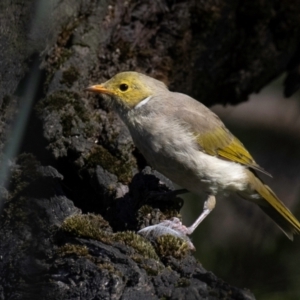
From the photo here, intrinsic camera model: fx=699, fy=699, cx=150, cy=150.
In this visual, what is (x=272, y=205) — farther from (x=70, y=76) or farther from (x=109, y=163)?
(x=70, y=76)

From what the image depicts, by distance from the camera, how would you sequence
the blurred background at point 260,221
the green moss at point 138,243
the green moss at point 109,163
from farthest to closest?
the blurred background at point 260,221, the green moss at point 109,163, the green moss at point 138,243

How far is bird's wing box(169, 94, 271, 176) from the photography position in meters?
5.22

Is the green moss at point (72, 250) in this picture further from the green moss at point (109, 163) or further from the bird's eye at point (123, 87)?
the bird's eye at point (123, 87)

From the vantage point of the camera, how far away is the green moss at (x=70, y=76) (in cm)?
537

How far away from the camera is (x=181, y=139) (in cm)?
504

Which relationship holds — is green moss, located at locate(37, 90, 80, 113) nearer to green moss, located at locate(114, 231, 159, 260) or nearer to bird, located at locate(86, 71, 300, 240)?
bird, located at locate(86, 71, 300, 240)

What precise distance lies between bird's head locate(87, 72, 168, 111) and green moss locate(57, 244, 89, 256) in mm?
1644

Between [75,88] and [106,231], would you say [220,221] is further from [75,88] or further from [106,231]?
[106,231]

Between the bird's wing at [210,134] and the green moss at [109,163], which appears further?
the bird's wing at [210,134]

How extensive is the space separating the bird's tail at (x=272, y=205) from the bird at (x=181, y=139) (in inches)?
0.5

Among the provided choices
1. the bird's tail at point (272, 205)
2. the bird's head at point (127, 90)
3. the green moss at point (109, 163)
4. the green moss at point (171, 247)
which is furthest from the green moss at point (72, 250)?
the bird's tail at point (272, 205)

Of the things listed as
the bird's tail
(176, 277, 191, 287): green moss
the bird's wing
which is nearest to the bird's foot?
(176, 277, 191, 287): green moss

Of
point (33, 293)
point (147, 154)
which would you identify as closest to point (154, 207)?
point (147, 154)

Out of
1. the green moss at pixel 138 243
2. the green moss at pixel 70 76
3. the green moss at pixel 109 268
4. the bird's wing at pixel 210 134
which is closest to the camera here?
the green moss at pixel 109 268
